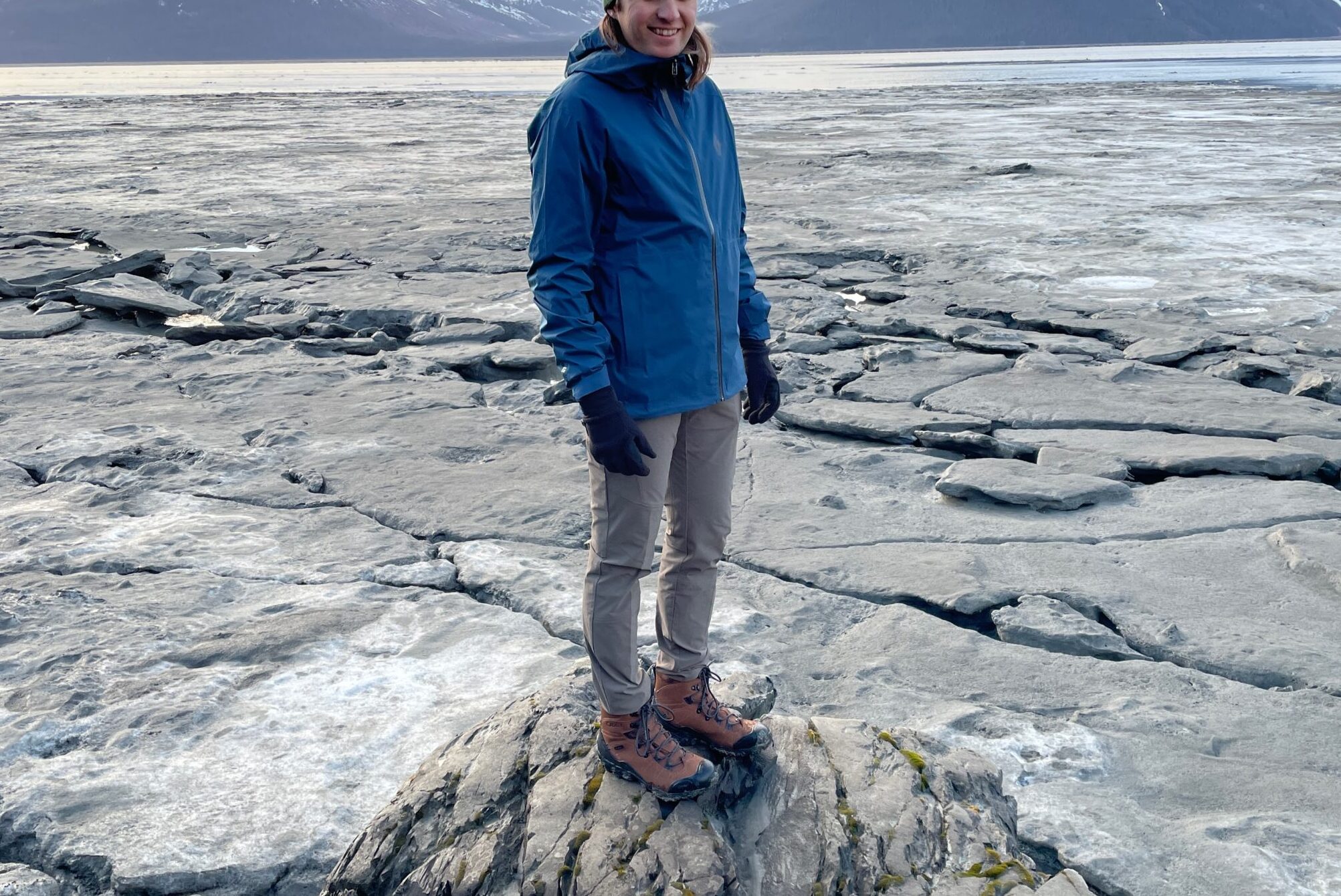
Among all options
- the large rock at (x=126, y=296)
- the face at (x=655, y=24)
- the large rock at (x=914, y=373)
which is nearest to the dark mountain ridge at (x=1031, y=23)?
the large rock at (x=126, y=296)

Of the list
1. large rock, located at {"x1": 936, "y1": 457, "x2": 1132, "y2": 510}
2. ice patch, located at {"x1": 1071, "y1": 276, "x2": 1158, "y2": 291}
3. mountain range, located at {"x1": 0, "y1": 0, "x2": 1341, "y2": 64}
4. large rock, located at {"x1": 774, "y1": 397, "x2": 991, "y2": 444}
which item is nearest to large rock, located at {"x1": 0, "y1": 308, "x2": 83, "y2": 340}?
large rock, located at {"x1": 774, "y1": 397, "x2": 991, "y2": 444}

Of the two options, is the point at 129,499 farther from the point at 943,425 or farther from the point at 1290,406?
the point at 1290,406

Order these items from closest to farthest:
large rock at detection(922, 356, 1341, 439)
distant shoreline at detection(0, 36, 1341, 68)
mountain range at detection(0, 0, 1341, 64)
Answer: large rock at detection(922, 356, 1341, 439)
distant shoreline at detection(0, 36, 1341, 68)
mountain range at detection(0, 0, 1341, 64)

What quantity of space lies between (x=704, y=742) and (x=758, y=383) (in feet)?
2.14

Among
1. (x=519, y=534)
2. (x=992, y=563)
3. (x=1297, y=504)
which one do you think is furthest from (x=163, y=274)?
(x=1297, y=504)

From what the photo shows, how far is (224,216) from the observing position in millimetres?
9500

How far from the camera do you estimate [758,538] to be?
338 cm

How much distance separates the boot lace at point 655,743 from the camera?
6.06ft

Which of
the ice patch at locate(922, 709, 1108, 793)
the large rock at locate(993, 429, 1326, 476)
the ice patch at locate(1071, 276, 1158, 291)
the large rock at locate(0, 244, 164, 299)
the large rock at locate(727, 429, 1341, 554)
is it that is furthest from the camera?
the large rock at locate(0, 244, 164, 299)

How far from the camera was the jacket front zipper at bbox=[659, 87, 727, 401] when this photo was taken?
5.80 feet

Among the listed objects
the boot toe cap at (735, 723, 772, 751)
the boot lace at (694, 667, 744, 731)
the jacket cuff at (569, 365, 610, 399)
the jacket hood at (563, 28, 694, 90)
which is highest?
the jacket hood at (563, 28, 694, 90)

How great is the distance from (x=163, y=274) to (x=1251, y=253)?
22.5ft

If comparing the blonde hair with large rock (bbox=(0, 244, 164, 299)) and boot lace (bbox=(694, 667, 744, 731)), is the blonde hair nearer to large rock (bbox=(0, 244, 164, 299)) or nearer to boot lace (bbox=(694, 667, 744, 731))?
boot lace (bbox=(694, 667, 744, 731))

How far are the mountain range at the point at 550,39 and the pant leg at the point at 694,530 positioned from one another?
13530 cm
